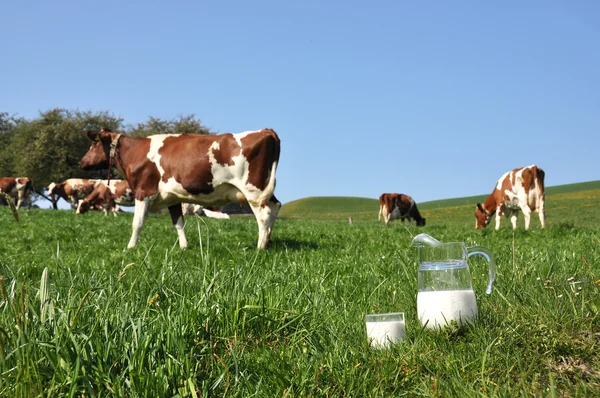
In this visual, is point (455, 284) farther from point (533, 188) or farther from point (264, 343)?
point (533, 188)

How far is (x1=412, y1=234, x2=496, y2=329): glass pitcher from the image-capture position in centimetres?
351

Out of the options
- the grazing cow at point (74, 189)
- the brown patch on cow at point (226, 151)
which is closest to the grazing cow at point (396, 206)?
the grazing cow at point (74, 189)

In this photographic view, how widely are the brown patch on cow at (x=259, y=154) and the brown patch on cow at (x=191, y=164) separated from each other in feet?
2.40

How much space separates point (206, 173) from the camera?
33.4 ft

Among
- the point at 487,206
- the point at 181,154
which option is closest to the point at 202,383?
the point at 181,154

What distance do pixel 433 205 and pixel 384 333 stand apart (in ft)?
246

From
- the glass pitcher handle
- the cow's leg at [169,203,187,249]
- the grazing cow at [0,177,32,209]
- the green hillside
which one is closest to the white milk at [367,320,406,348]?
the glass pitcher handle

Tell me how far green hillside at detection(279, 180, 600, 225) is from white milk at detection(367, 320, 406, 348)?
40.3m

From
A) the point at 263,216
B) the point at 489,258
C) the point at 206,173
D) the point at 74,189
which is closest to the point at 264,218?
the point at 263,216

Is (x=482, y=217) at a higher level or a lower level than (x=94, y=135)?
lower

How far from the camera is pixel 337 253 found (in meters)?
8.34

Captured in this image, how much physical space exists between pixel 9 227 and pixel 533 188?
16.8 meters

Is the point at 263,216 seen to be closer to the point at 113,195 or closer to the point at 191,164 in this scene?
the point at 191,164

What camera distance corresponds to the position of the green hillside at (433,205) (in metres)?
51.1
